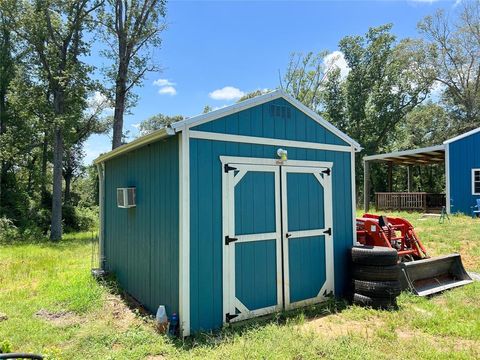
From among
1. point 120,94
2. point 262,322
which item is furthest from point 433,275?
point 120,94

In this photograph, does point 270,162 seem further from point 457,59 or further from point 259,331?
point 457,59

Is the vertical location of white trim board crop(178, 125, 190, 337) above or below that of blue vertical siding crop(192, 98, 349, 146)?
below

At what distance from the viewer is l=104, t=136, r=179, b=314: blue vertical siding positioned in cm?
400

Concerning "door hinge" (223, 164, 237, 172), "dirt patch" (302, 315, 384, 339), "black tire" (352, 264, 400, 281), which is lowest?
"dirt patch" (302, 315, 384, 339)

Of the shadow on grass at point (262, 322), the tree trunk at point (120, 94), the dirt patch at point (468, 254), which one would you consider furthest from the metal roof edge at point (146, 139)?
the tree trunk at point (120, 94)

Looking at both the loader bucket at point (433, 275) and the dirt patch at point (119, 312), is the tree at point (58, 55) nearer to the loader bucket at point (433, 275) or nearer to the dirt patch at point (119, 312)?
the dirt patch at point (119, 312)

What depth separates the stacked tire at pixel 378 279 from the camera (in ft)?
14.6

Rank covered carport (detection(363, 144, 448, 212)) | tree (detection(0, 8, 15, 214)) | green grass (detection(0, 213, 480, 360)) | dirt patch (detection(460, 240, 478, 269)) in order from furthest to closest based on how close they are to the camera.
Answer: tree (detection(0, 8, 15, 214)), covered carport (detection(363, 144, 448, 212)), dirt patch (detection(460, 240, 478, 269)), green grass (detection(0, 213, 480, 360))

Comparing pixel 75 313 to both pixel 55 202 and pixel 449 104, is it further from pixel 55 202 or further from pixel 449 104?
pixel 449 104

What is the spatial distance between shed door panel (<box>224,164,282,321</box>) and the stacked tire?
1160 mm

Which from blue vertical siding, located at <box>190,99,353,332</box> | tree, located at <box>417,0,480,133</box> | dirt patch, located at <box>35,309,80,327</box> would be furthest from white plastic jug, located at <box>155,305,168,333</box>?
tree, located at <box>417,0,480,133</box>

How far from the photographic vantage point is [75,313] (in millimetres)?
4664

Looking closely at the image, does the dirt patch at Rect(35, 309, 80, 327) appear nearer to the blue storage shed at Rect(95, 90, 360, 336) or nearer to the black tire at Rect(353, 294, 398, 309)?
the blue storage shed at Rect(95, 90, 360, 336)

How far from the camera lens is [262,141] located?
14.4 feet
